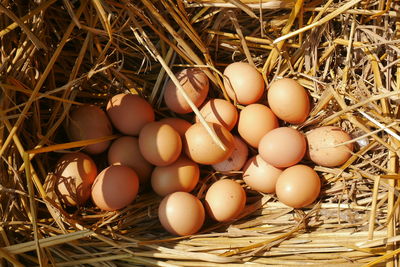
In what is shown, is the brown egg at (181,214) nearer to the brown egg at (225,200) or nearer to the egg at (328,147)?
the brown egg at (225,200)

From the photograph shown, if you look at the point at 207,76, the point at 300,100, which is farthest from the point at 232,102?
the point at 300,100

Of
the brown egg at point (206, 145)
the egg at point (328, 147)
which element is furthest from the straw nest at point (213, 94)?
the brown egg at point (206, 145)

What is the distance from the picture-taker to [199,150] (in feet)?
4.21

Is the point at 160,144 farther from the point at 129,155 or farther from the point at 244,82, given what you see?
the point at 244,82

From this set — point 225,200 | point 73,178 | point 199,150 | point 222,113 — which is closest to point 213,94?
point 222,113

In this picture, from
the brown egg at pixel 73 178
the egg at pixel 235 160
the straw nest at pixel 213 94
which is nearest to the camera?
the straw nest at pixel 213 94

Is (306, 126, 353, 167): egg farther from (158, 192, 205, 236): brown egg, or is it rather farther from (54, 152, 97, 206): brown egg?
(54, 152, 97, 206): brown egg

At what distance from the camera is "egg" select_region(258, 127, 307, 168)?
50.3 inches

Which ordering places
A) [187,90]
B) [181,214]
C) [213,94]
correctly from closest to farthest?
[181,214] → [187,90] → [213,94]

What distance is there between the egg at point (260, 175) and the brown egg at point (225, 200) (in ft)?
0.17

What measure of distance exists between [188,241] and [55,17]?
78 cm

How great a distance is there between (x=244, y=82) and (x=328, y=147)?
32cm

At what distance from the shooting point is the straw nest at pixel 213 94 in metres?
1.17

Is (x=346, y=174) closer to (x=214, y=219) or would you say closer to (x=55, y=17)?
(x=214, y=219)
